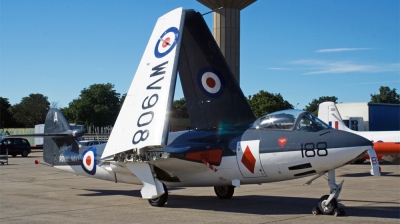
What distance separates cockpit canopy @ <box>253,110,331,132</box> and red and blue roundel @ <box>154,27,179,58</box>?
9.90 ft

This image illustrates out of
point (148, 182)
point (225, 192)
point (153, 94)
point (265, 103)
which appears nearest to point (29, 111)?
point (265, 103)

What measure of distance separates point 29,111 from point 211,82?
294ft

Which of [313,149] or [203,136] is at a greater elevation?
[203,136]

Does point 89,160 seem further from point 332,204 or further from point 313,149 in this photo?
point 332,204

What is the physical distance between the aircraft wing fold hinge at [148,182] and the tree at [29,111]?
88.5m

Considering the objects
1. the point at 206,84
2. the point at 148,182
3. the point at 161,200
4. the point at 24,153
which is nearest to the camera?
the point at 148,182

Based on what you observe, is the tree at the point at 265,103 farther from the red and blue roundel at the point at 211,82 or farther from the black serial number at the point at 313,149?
the black serial number at the point at 313,149

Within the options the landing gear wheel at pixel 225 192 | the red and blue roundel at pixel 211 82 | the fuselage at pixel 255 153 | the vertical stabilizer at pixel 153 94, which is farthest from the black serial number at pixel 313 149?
the landing gear wheel at pixel 225 192

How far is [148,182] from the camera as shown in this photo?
12.1 m

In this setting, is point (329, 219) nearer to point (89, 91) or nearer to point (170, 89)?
point (170, 89)

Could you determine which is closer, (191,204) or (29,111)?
(191,204)

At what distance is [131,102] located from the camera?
39.7 ft

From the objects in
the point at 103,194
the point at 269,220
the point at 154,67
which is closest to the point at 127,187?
the point at 103,194

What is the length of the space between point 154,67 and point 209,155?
268cm
